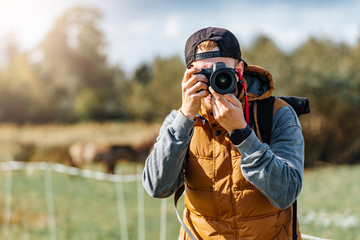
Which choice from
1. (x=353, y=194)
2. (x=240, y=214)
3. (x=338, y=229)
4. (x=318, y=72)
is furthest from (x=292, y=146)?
(x=318, y=72)

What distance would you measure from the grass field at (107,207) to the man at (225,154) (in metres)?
4.30

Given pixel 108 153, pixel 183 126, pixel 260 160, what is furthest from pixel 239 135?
pixel 108 153

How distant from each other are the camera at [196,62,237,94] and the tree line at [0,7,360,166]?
11953 millimetres

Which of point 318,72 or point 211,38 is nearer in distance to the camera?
point 211,38

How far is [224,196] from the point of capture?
153cm

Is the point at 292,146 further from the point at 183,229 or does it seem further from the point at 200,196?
the point at 183,229

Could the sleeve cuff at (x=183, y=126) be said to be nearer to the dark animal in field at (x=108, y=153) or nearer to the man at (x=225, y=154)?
the man at (x=225, y=154)

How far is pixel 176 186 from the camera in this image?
172 cm

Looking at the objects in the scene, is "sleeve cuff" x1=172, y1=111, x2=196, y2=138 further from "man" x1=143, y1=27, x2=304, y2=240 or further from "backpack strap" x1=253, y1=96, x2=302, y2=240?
"backpack strap" x1=253, y1=96, x2=302, y2=240

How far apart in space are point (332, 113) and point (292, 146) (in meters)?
13.6

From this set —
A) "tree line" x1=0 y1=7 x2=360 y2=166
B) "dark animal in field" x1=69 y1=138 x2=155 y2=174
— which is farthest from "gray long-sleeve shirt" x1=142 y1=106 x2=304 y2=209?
"tree line" x1=0 y1=7 x2=360 y2=166

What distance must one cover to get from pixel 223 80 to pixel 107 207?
278 inches

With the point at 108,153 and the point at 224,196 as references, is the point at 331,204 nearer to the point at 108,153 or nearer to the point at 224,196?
the point at 108,153

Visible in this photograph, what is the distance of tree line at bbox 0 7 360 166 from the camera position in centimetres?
1385
